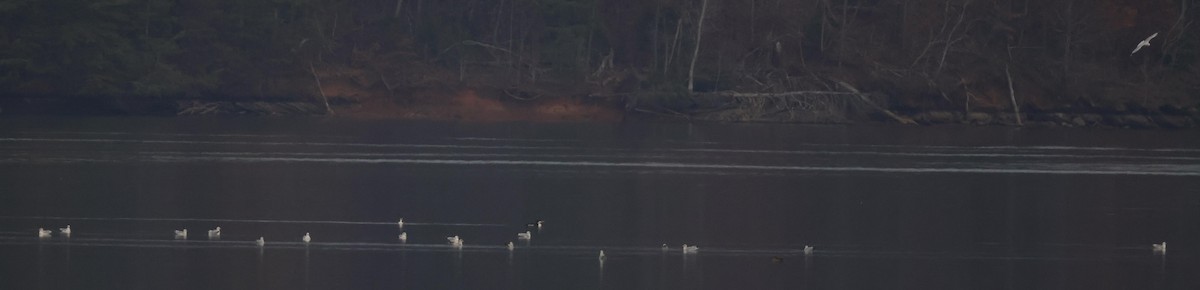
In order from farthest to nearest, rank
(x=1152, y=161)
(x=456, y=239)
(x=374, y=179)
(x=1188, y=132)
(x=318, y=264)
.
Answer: (x=1188, y=132) → (x=1152, y=161) → (x=374, y=179) → (x=456, y=239) → (x=318, y=264)

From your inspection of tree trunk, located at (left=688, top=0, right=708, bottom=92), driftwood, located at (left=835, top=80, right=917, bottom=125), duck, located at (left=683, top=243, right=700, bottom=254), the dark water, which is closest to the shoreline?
driftwood, located at (left=835, top=80, right=917, bottom=125)

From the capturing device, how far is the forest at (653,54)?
69875 millimetres

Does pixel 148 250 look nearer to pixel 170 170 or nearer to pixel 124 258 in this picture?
pixel 124 258

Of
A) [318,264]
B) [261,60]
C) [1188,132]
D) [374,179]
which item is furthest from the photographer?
[261,60]

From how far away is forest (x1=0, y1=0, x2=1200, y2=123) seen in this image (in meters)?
69.9

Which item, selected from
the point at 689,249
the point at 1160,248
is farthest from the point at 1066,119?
the point at 689,249

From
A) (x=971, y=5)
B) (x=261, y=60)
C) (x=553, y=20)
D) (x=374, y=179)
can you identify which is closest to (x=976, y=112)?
(x=971, y=5)

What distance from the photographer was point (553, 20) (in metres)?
76.1

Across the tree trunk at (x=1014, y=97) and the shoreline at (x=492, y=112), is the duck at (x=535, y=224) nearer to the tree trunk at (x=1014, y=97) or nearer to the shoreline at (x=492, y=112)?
the shoreline at (x=492, y=112)

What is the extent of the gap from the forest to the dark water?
16.0 metres

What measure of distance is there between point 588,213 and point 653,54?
4470cm

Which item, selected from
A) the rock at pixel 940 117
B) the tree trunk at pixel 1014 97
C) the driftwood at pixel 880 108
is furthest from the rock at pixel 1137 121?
the driftwood at pixel 880 108

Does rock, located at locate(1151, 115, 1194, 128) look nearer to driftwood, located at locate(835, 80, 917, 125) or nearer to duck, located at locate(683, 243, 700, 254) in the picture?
driftwood, located at locate(835, 80, 917, 125)

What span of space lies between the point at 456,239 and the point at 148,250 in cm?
417
